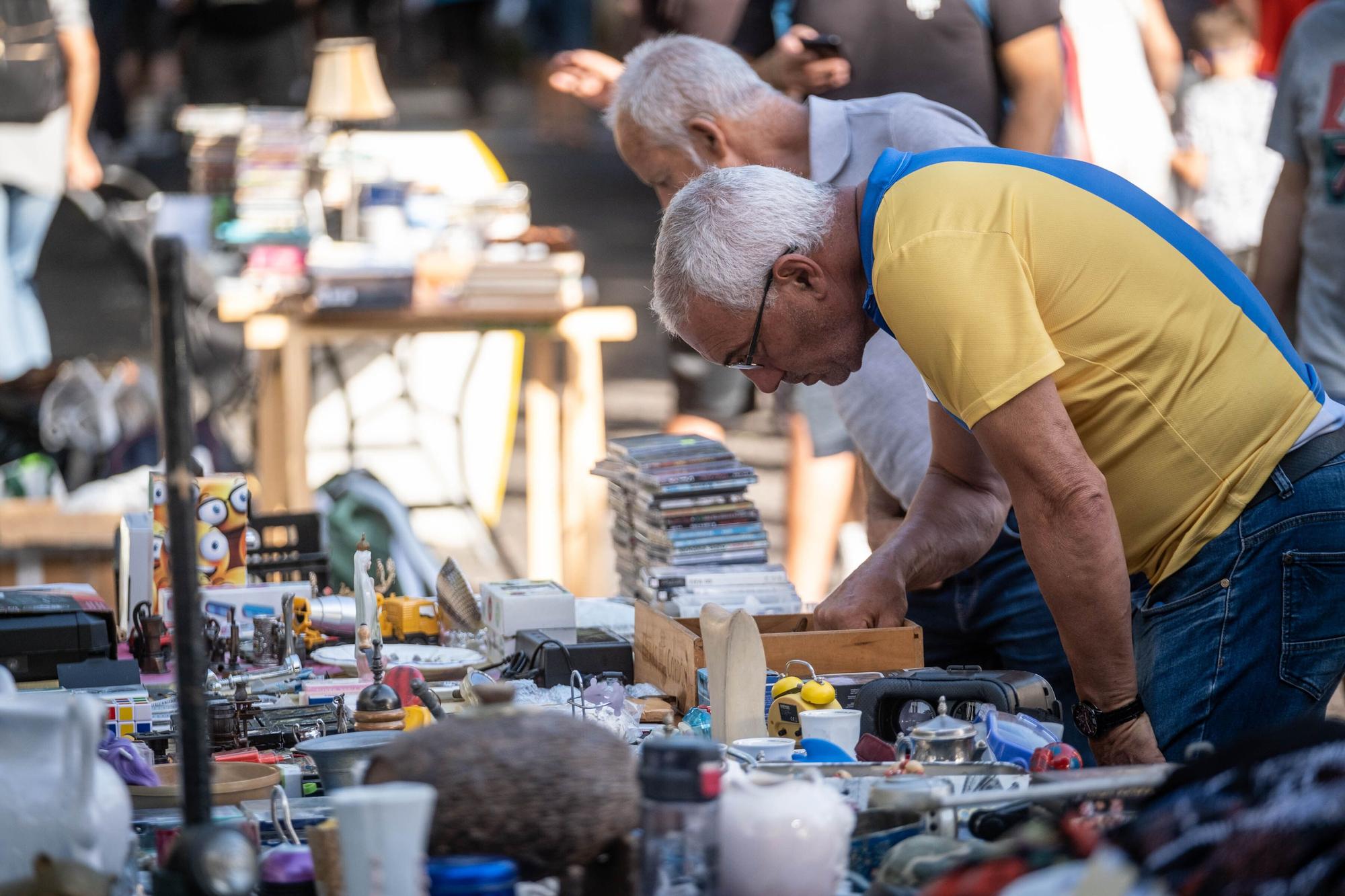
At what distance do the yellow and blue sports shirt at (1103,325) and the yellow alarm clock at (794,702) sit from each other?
39cm

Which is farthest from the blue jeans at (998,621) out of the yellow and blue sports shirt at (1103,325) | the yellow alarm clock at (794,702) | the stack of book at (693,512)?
the yellow alarm clock at (794,702)

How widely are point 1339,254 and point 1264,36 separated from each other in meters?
3.68

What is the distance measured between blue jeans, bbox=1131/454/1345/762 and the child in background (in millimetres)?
3970

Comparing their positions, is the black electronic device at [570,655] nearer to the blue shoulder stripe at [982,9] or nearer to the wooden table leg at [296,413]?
the blue shoulder stripe at [982,9]

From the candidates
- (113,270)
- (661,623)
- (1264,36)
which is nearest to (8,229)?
(113,270)

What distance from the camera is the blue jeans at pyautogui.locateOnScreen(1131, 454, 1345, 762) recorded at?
84.0 inches

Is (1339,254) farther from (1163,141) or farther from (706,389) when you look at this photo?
(706,389)

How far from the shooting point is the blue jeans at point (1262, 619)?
84.0 inches

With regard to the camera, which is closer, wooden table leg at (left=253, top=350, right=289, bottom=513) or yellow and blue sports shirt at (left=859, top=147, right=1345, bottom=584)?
yellow and blue sports shirt at (left=859, top=147, right=1345, bottom=584)

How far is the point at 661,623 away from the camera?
7.54 ft

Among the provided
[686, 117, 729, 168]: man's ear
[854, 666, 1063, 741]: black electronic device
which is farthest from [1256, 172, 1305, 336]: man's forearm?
[854, 666, 1063, 741]: black electronic device

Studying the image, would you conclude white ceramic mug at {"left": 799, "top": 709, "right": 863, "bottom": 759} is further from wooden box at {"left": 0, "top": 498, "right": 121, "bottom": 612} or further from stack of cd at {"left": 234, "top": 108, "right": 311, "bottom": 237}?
stack of cd at {"left": 234, "top": 108, "right": 311, "bottom": 237}

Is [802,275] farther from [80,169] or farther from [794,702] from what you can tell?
[80,169]

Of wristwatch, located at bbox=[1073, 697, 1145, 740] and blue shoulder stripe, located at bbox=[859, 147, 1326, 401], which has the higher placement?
blue shoulder stripe, located at bbox=[859, 147, 1326, 401]
